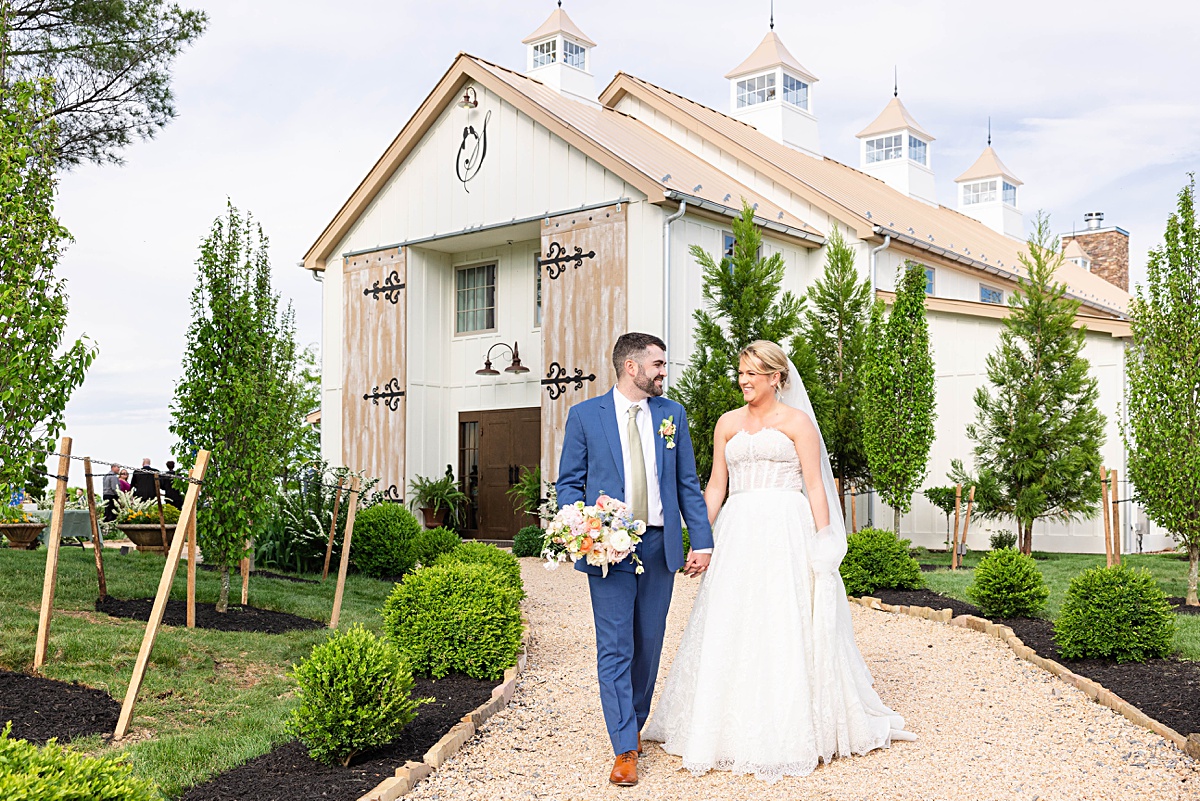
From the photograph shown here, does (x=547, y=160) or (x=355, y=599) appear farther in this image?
(x=547, y=160)

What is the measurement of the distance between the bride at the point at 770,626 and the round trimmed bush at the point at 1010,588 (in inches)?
154

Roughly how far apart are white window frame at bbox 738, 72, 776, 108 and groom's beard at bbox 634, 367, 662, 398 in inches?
740

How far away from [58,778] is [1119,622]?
671 cm

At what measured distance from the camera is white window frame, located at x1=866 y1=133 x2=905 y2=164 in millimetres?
27078

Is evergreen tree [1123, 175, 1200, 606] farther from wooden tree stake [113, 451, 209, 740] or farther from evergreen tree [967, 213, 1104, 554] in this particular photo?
wooden tree stake [113, 451, 209, 740]

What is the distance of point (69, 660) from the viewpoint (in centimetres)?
698

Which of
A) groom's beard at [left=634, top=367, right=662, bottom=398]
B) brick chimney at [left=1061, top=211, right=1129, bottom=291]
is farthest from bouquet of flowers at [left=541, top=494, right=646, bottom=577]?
brick chimney at [left=1061, top=211, right=1129, bottom=291]

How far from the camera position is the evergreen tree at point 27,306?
694cm

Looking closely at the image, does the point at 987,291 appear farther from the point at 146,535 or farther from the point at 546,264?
the point at 146,535

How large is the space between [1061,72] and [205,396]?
30.0 ft

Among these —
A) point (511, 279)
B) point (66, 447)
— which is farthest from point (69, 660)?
point (511, 279)

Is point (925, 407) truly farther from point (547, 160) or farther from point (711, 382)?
point (547, 160)

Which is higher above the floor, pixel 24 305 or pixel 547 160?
pixel 547 160

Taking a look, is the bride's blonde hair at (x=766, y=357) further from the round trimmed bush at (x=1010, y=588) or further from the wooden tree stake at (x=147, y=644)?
the round trimmed bush at (x=1010, y=588)
